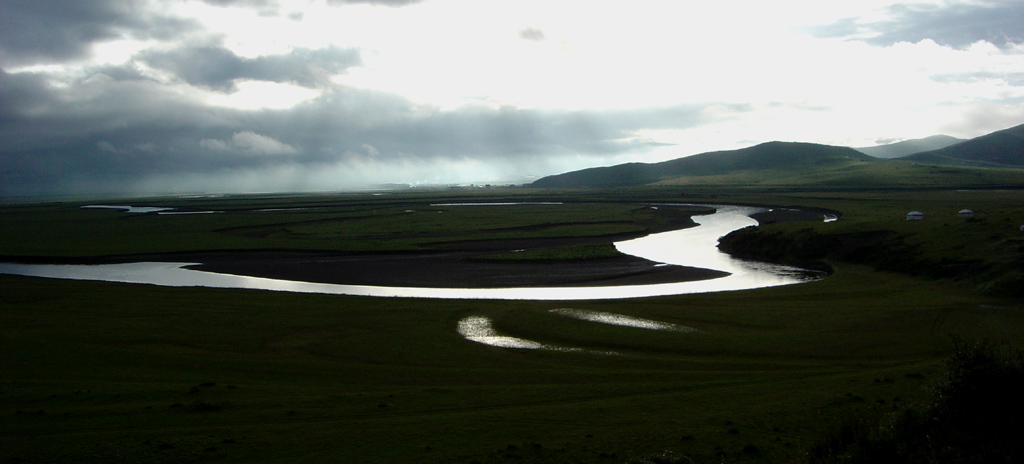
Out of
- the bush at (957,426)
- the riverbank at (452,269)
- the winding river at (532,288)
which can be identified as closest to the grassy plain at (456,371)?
the bush at (957,426)

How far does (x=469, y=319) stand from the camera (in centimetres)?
3650

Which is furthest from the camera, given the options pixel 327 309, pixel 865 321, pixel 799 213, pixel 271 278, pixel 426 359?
pixel 799 213

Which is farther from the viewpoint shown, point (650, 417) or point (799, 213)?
point (799, 213)

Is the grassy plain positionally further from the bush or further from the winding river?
the winding river

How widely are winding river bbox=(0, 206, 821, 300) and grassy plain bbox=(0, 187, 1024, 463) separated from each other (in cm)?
458

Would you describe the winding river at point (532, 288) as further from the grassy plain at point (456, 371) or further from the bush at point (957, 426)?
the bush at point (957, 426)

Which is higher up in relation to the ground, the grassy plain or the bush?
the bush

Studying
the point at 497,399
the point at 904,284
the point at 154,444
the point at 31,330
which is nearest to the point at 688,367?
the point at 497,399

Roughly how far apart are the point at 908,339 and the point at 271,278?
169 feet

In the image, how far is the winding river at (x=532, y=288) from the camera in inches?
1868

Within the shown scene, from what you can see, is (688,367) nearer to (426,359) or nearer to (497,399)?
(497,399)

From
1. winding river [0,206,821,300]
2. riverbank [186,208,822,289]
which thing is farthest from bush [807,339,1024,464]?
riverbank [186,208,822,289]

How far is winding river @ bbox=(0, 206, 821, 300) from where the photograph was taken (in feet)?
156

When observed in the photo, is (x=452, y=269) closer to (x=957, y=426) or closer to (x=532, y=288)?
(x=532, y=288)
